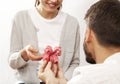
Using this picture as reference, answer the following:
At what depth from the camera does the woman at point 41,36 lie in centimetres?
165

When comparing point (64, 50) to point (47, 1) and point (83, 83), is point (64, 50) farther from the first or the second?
point (83, 83)

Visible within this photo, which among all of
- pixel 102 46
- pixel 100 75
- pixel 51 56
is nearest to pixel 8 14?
pixel 51 56

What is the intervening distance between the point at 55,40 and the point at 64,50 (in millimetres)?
87

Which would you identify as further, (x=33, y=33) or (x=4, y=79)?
(x=4, y=79)

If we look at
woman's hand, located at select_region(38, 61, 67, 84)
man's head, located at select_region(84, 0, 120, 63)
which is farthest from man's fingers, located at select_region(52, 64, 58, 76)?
man's head, located at select_region(84, 0, 120, 63)

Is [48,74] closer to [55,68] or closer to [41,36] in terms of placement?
[55,68]

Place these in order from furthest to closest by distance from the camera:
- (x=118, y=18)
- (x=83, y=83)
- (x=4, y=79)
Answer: (x=4, y=79) < (x=118, y=18) < (x=83, y=83)

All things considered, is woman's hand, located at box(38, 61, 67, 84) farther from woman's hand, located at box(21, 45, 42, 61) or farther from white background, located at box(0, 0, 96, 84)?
white background, located at box(0, 0, 96, 84)

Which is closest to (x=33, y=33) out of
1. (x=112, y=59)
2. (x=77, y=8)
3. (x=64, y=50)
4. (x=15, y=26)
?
(x=15, y=26)

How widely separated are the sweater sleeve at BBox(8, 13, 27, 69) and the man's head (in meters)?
0.63

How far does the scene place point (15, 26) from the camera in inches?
66.2

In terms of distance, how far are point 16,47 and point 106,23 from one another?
0.77m

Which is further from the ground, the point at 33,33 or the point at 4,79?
the point at 33,33

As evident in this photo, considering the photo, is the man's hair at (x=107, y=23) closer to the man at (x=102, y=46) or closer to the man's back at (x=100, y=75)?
the man at (x=102, y=46)
